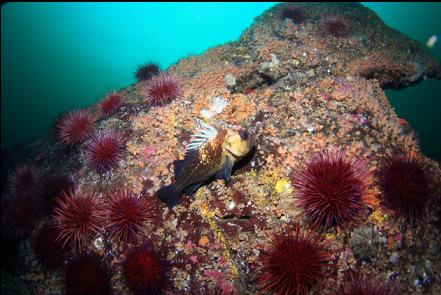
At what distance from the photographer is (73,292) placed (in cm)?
455

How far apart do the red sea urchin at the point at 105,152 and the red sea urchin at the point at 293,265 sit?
3752mm

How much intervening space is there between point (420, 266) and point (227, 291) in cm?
307

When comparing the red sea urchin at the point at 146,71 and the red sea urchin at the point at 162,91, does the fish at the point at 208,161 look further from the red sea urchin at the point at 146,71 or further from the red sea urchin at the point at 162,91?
the red sea urchin at the point at 146,71

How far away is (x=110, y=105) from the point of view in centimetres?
715

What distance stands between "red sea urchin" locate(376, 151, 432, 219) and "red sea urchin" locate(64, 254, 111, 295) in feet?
15.9

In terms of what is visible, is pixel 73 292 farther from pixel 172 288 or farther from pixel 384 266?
pixel 384 266

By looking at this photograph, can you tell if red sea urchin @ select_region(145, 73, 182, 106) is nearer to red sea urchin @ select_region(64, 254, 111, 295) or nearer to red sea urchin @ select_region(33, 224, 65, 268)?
red sea urchin @ select_region(33, 224, 65, 268)

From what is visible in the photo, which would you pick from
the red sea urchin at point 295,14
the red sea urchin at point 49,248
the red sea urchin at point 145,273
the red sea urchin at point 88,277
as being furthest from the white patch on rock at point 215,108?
the red sea urchin at point 295,14

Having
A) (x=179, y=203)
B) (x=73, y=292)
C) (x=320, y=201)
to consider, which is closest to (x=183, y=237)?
(x=179, y=203)

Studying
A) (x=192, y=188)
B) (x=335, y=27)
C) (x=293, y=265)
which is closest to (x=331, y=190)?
(x=293, y=265)

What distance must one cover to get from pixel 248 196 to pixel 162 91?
11.1 feet

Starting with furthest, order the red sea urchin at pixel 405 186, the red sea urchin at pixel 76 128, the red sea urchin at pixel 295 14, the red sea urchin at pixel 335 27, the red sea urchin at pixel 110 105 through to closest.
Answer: the red sea urchin at pixel 295 14 < the red sea urchin at pixel 335 27 < the red sea urchin at pixel 110 105 < the red sea urchin at pixel 76 128 < the red sea urchin at pixel 405 186

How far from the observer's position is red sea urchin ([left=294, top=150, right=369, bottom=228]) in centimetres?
388

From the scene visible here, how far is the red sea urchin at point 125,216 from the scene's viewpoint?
4707 millimetres
